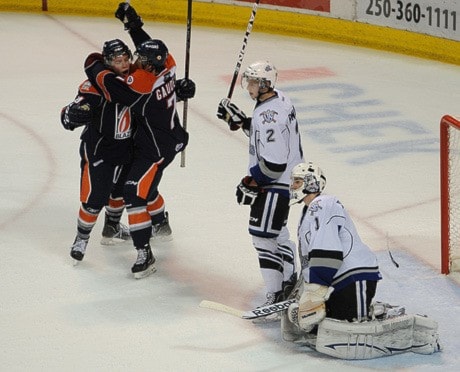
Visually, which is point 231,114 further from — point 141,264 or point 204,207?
point 204,207

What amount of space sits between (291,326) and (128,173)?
1164 mm

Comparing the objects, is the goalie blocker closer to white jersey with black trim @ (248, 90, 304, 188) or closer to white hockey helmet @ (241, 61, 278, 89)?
white jersey with black trim @ (248, 90, 304, 188)

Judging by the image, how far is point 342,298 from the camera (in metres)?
4.72

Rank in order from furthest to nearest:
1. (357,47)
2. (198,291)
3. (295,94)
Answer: (357,47) < (295,94) < (198,291)

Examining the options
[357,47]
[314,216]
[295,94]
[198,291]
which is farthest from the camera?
[357,47]

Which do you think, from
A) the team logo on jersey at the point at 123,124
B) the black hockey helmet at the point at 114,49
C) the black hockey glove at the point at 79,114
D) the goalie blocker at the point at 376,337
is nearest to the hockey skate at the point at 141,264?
the team logo on jersey at the point at 123,124

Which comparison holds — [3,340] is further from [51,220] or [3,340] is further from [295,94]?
[295,94]

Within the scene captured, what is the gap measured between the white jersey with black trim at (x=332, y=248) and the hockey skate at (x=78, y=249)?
127 cm

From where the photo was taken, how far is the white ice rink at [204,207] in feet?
16.1

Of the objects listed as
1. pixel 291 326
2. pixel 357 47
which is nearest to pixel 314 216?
pixel 291 326

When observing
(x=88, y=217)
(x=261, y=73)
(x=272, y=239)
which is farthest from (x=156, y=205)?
(x=261, y=73)

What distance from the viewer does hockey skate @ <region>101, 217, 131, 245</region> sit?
234 inches

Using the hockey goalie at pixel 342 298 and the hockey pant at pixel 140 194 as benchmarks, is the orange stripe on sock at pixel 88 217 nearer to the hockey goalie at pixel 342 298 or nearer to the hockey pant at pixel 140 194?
the hockey pant at pixel 140 194

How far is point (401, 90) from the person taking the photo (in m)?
8.20
